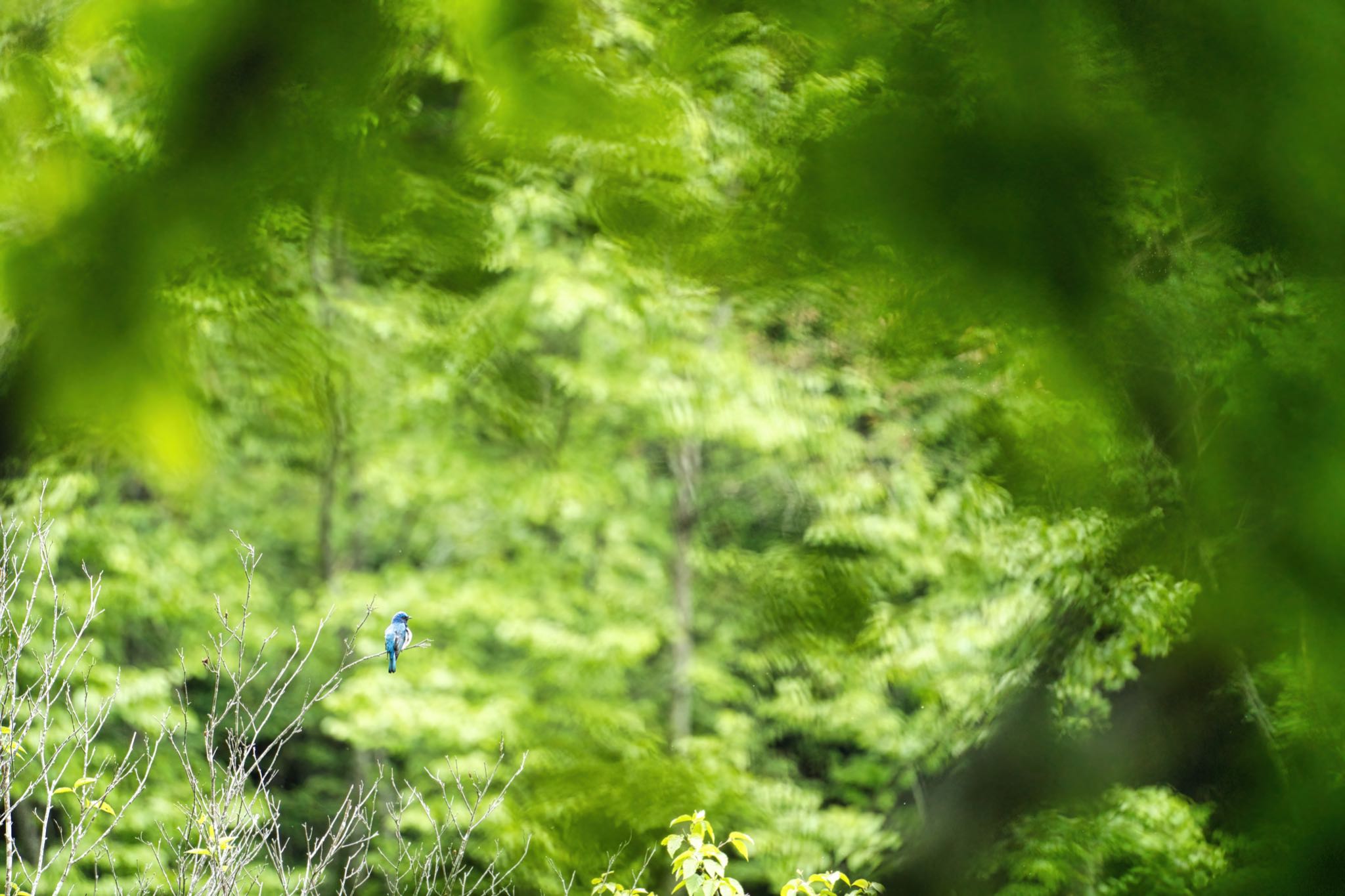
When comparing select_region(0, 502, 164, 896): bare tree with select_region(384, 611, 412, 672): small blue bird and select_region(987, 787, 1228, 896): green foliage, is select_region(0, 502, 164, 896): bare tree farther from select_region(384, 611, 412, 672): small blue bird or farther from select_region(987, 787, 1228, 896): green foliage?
select_region(987, 787, 1228, 896): green foliage

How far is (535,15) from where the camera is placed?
0.36 m

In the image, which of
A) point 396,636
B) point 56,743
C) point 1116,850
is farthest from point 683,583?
point 1116,850

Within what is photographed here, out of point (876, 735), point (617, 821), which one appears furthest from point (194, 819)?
point (876, 735)

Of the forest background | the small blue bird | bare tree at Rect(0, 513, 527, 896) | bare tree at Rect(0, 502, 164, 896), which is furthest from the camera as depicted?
the small blue bird

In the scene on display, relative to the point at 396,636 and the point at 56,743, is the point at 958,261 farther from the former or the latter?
the point at 56,743

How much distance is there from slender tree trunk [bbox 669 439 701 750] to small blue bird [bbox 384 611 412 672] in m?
0.96

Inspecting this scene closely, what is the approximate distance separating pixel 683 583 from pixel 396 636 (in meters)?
1.09

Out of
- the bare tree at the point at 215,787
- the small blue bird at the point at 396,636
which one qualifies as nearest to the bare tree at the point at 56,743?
the bare tree at the point at 215,787

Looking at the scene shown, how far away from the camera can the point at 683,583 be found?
363cm

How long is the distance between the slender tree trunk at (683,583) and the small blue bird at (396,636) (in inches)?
37.7

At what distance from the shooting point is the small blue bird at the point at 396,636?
116 inches

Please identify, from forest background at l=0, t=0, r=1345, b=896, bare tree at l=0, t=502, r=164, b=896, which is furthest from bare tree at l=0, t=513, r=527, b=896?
forest background at l=0, t=0, r=1345, b=896

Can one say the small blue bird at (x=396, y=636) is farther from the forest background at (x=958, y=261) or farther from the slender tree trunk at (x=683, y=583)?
the forest background at (x=958, y=261)

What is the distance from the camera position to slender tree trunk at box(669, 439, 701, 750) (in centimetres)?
342
